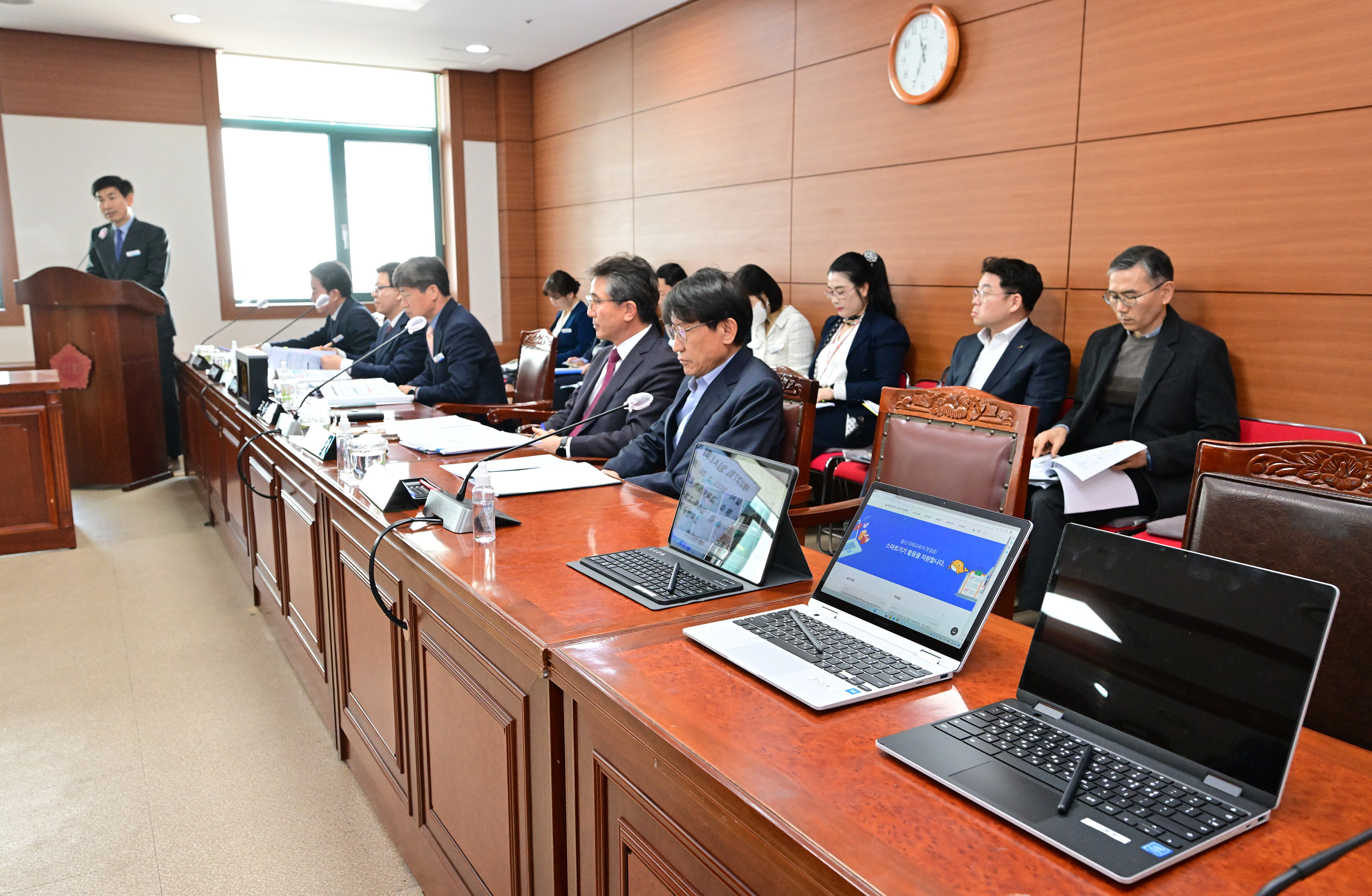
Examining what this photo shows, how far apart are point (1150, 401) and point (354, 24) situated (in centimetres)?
566

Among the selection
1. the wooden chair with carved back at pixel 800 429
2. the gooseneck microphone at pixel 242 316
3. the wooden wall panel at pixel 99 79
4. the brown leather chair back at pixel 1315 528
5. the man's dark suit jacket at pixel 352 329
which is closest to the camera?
the brown leather chair back at pixel 1315 528

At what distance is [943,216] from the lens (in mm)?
4160

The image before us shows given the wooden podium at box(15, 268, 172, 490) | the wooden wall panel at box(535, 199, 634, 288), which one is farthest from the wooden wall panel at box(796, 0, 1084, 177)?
the wooden podium at box(15, 268, 172, 490)

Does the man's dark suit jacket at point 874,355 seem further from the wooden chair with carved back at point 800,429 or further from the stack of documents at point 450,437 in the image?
the stack of documents at point 450,437

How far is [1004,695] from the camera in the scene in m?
1.08

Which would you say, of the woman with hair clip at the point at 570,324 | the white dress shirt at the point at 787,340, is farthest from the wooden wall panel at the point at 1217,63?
the woman with hair clip at the point at 570,324

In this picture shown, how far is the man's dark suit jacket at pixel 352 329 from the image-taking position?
17.5 feet

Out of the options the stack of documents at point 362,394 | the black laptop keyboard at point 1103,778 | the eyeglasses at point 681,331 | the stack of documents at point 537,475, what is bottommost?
the black laptop keyboard at point 1103,778

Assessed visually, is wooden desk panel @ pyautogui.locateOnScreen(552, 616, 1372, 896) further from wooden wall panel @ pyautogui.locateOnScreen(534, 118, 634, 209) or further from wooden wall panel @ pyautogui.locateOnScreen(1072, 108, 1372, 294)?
wooden wall panel @ pyautogui.locateOnScreen(534, 118, 634, 209)

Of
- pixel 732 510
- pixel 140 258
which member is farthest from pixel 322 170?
pixel 732 510

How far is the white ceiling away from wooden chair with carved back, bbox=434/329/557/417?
7.98 ft

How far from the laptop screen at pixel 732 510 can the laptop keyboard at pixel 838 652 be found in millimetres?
181

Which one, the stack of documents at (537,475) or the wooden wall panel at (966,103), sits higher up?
the wooden wall panel at (966,103)

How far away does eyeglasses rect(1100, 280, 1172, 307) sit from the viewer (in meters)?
3.08
